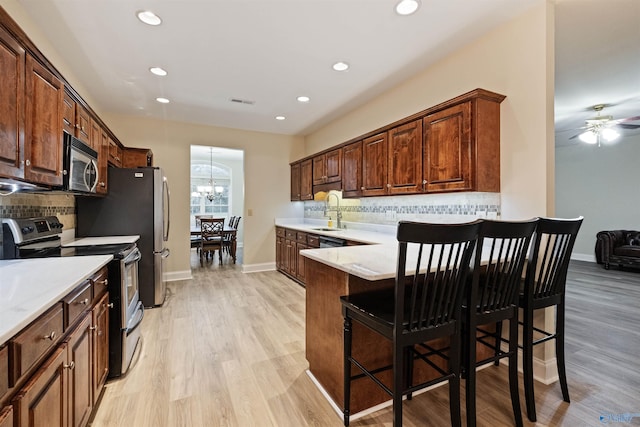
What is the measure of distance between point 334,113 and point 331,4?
2540mm

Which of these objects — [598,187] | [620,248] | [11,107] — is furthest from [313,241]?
[598,187]

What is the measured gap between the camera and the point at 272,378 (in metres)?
2.15

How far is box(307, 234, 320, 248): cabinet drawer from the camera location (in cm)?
410

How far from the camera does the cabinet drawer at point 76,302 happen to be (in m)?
1.32

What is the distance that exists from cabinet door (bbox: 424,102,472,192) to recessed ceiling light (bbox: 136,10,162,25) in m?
2.43

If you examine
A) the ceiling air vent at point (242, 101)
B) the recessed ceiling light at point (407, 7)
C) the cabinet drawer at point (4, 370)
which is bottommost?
the cabinet drawer at point (4, 370)

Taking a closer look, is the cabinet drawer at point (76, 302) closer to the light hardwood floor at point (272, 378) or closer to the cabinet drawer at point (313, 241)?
the light hardwood floor at point (272, 378)

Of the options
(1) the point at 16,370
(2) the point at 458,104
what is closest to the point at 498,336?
(2) the point at 458,104

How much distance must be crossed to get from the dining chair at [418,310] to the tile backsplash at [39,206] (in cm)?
247

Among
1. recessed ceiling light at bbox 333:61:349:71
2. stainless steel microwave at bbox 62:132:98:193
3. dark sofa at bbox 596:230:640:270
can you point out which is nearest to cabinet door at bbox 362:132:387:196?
recessed ceiling light at bbox 333:61:349:71

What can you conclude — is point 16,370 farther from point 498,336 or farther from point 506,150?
point 506,150

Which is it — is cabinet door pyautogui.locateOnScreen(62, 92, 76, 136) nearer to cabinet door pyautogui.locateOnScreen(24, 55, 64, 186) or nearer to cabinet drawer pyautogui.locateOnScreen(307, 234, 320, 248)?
cabinet door pyautogui.locateOnScreen(24, 55, 64, 186)

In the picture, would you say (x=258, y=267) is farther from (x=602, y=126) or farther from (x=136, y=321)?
(x=602, y=126)

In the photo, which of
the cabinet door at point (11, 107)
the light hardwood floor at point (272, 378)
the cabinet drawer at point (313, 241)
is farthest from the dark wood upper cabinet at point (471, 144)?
the cabinet door at point (11, 107)
